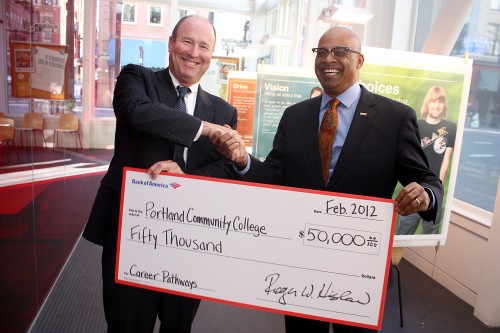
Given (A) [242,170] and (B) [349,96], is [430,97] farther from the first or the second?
(A) [242,170]

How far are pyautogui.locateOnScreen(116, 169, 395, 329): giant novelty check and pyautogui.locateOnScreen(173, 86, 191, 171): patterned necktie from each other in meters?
0.18

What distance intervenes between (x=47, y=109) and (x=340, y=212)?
2.72 m

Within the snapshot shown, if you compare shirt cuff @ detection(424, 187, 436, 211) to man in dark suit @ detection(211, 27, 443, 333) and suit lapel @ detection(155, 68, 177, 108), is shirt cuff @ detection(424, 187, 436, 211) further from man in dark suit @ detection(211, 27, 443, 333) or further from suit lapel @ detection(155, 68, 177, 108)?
suit lapel @ detection(155, 68, 177, 108)

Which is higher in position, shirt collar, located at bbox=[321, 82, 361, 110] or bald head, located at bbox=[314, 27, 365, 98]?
bald head, located at bbox=[314, 27, 365, 98]

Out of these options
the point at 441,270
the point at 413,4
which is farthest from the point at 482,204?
the point at 413,4

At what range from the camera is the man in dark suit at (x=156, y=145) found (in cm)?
158

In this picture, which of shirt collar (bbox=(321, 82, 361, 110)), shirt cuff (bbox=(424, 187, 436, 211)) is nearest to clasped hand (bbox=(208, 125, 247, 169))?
shirt collar (bbox=(321, 82, 361, 110))

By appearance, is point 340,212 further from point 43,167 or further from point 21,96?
point 43,167

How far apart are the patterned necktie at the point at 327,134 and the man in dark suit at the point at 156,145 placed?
377 mm

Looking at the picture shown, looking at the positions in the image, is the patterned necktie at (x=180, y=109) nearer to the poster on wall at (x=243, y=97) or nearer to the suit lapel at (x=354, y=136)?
the suit lapel at (x=354, y=136)

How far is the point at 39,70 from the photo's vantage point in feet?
9.75

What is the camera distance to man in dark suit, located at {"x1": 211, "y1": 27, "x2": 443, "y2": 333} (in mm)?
1697

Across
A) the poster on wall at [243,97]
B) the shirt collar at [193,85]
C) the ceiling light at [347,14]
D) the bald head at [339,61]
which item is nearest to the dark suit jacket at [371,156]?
the bald head at [339,61]

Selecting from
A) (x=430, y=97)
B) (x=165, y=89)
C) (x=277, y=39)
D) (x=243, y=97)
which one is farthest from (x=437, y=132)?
(x=277, y=39)
